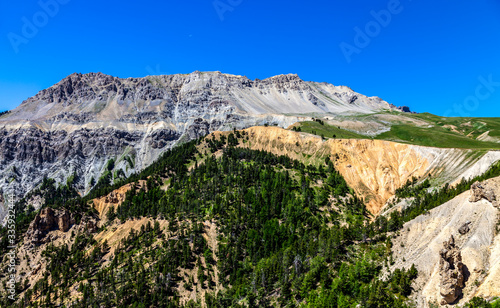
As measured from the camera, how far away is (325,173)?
173m

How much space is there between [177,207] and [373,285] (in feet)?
309

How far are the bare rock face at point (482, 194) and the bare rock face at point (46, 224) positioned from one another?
559 feet

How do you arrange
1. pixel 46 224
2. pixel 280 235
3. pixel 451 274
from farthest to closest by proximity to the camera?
pixel 46 224 < pixel 280 235 < pixel 451 274

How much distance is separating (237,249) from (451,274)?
75074 millimetres

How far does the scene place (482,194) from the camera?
84.3m

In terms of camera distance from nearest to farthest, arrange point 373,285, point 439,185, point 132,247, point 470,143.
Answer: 1. point 373,285
2. point 132,247
3. point 439,185
4. point 470,143

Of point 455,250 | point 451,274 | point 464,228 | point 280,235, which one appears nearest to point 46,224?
point 280,235

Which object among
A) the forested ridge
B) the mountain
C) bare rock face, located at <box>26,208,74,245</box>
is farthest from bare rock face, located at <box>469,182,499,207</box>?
bare rock face, located at <box>26,208,74,245</box>

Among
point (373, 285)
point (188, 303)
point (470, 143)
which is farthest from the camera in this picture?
point (470, 143)

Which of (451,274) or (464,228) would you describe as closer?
(451,274)

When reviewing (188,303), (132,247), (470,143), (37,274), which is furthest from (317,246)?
(470,143)

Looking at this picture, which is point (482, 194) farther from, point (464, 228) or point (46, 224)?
point (46, 224)

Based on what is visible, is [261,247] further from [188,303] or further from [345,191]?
[345,191]

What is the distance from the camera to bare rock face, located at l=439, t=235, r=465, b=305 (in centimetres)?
6550
